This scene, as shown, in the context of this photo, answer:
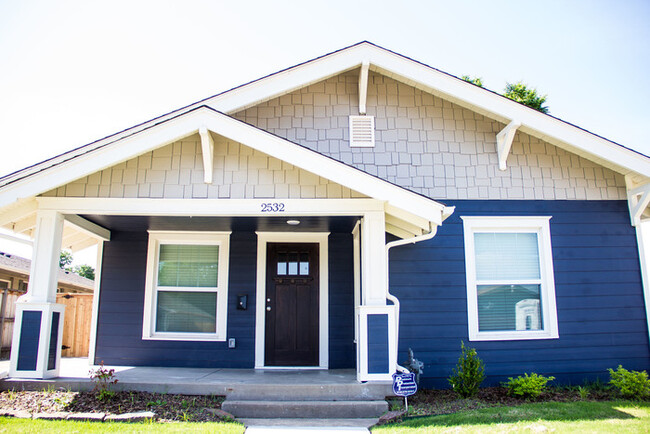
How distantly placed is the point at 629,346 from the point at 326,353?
176 inches

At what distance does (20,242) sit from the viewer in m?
6.93

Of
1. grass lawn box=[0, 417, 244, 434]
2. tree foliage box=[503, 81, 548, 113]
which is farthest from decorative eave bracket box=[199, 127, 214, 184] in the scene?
tree foliage box=[503, 81, 548, 113]

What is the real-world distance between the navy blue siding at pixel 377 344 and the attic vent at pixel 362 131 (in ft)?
9.41

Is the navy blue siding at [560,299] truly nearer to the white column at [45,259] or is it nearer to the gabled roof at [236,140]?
the gabled roof at [236,140]

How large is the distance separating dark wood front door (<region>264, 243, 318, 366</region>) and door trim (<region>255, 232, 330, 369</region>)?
0.08 meters

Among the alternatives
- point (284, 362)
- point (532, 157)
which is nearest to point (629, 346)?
point (532, 157)

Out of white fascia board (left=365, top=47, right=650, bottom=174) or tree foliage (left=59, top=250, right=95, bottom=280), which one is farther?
tree foliage (left=59, top=250, right=95, bottom=280)

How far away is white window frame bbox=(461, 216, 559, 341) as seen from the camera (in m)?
6.91

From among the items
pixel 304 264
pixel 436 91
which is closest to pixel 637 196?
pixel 436 91

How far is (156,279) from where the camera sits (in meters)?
7.79

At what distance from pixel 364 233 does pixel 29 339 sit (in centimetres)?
425

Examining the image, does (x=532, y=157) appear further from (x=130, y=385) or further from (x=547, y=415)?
(x=130, y=385)

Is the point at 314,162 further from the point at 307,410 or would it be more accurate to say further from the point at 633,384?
the point at 633,384

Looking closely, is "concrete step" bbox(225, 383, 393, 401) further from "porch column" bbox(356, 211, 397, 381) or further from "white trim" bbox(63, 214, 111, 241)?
"white trim" bbox(63, 214, 111, 241)
